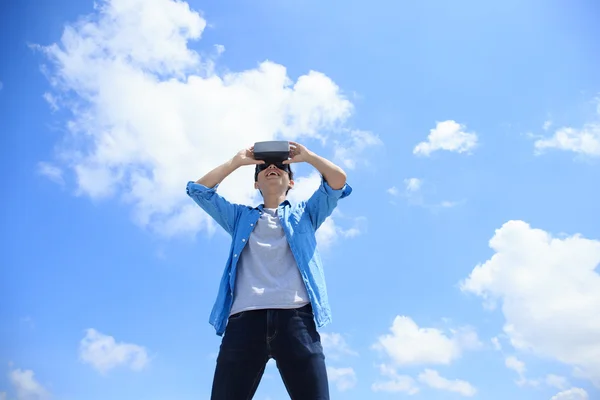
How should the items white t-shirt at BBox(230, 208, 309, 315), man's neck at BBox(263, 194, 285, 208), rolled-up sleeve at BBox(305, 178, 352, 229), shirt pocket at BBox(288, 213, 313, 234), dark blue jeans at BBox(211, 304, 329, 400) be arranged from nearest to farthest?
dark blue jeans at BBox(211, 304, 329, 400) → white t-shirt at BBox(230, 208, 309, 315) → shirt pocket at BBox(288, 213, 313, 234) → rolled-up sleeve at BBox(305, 178, 352, 229) → man's neck at BBox(263, 194, 285, 208)

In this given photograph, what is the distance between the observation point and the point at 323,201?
457 centimetres

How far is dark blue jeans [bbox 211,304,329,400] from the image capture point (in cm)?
367

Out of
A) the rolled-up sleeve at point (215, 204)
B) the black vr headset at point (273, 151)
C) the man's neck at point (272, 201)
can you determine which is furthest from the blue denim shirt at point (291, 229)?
the black vr headset at point (273, 151)

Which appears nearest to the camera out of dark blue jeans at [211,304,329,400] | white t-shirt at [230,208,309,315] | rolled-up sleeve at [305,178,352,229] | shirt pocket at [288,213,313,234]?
dark blue jeans at [211,304,329,400]

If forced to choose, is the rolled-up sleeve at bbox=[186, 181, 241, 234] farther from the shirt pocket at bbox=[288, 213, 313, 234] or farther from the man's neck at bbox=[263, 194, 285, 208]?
the shirt pocket at bbox=[288, 213, 313, 234]

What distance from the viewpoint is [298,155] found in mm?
4582

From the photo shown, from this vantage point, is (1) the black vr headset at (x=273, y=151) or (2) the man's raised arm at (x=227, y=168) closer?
(1) the black vr headset at (x=273, y=151)

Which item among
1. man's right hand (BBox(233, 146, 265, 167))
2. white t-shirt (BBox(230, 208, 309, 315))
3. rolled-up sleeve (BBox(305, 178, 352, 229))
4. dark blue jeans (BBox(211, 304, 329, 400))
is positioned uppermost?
man's right hand (BBox(233, 146, 265, 167))

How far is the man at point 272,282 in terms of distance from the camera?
3.71 m

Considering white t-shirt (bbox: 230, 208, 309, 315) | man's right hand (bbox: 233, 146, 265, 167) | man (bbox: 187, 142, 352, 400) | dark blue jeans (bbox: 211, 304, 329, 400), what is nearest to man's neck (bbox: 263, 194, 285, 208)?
man (bbox: 187, 142, 352, 400)

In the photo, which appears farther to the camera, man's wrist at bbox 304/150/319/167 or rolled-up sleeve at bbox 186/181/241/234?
rolled-up sleeve at bbox 186/181/241/234

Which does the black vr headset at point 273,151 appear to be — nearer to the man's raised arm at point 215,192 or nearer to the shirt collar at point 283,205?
the man's raised arm at point 215,192

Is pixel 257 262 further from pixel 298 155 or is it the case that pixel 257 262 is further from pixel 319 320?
pixel 298 155

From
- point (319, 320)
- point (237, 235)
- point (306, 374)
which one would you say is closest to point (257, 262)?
point (237, 235)
